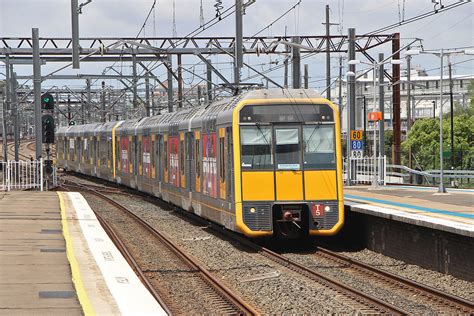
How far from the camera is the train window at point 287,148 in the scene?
17.7m

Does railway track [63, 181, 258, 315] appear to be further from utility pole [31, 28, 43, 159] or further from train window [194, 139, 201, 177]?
utility pole [31, 28, 43, 159]

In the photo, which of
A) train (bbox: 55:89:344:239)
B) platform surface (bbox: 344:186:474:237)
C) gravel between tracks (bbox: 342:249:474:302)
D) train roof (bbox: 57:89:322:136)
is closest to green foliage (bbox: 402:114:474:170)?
train roof (bbox: 57:89:322:136)

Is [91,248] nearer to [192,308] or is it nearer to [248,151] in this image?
[248,151]

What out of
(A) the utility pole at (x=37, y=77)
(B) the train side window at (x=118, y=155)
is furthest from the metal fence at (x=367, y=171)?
(A) the utility pole at (x=37, y=77)

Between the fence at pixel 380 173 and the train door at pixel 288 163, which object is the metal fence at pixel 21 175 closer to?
the fence at pixel 380 173

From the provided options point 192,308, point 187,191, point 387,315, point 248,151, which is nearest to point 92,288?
point 192,308

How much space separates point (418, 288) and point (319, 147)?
5.15m

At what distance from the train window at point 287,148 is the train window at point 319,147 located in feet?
0.55

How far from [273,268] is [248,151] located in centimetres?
307

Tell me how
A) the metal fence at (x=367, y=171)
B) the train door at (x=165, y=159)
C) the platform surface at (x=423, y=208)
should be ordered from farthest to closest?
1. the metal fence at (x=367, y=171)
2. the train door at (x=165, y=159)
3. the platform surface at (x=423, y=208)

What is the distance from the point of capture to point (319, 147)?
58.6ft

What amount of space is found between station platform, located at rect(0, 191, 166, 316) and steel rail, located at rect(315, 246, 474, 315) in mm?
4146

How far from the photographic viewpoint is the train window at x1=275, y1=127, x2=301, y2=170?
58.1ft

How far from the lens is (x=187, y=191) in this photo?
23.9 meters
